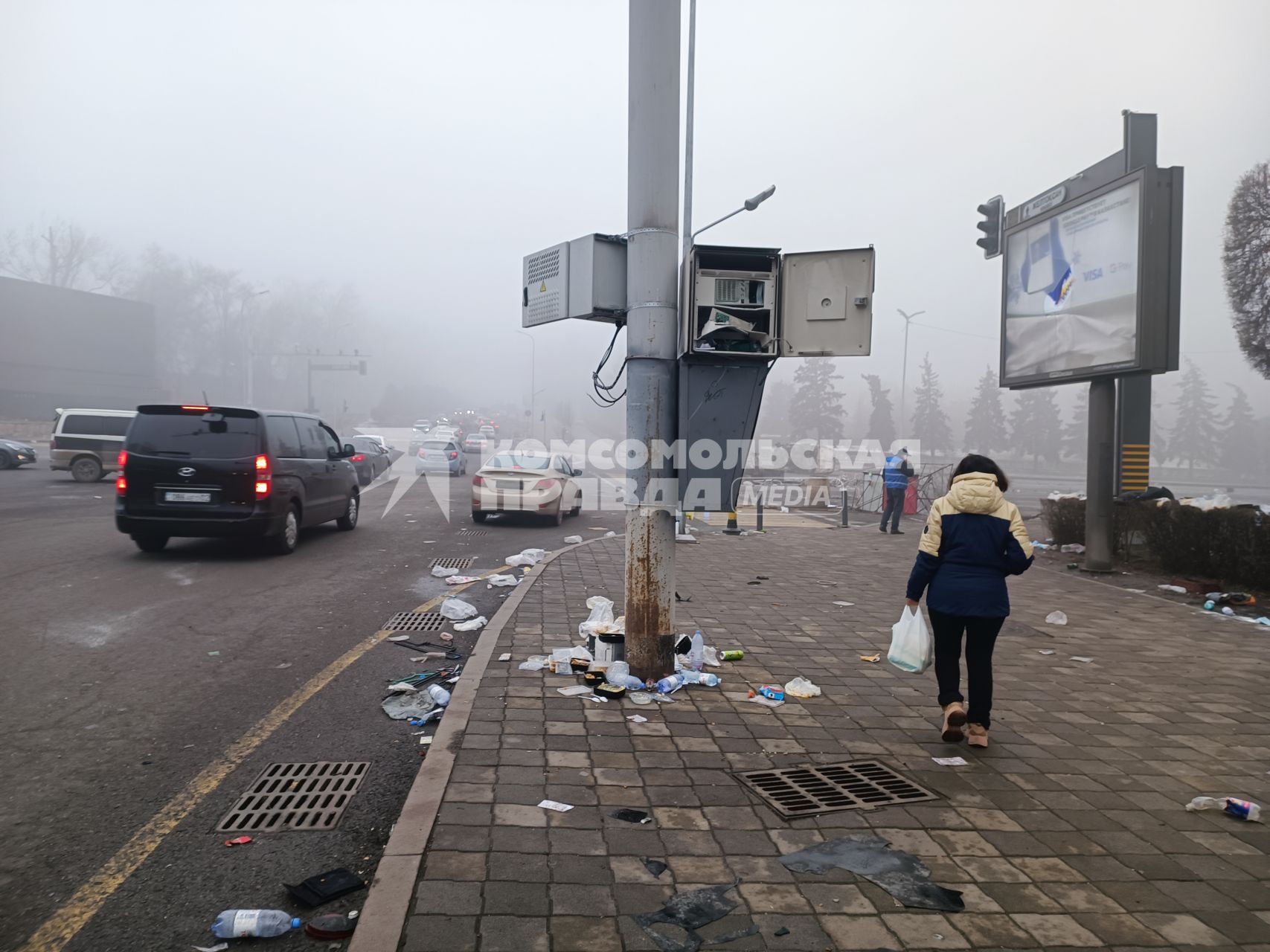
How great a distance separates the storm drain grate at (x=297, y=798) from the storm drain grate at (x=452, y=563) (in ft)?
20.3

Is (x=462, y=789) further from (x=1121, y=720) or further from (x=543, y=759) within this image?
(x=1121, y=720)

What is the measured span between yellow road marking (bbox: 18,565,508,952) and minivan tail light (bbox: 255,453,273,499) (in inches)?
203

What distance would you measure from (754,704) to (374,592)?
4967 mm

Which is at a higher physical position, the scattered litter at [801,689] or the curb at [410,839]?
the curb at [410,839]

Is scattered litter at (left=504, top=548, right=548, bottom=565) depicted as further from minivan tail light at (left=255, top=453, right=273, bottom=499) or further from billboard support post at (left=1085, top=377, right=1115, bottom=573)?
billboard support post at (left=1085, top=377, right=1115, bottom=573)

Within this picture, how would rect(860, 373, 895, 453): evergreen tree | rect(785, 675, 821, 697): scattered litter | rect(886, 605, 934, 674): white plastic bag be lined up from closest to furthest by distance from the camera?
rect(886, 605, 934, 674): white plastic bag, rect(785, 675, 821, 697): scattered litter, rect(860, 373, 895, 453): evergreen tree

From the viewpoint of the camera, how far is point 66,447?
21844 millimetres

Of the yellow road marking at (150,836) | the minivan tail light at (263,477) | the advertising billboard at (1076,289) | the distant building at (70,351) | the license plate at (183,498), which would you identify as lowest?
the yellow road marking at (150,836)

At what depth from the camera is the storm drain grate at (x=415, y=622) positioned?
7.09m

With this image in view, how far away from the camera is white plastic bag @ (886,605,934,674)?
4680 millimetres

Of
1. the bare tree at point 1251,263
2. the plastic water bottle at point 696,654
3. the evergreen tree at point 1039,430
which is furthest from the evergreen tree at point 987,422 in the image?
the plastic water bottle at point 696,654

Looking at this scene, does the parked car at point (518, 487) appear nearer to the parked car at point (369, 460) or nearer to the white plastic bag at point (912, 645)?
the parked car at point (369, 460)

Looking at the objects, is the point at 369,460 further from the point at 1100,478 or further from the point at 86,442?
the point at 1100,478

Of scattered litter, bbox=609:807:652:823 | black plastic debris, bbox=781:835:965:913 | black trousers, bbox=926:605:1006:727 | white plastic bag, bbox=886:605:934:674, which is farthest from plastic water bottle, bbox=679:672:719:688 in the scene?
black plastic debris, bbox=781:835:965:913
